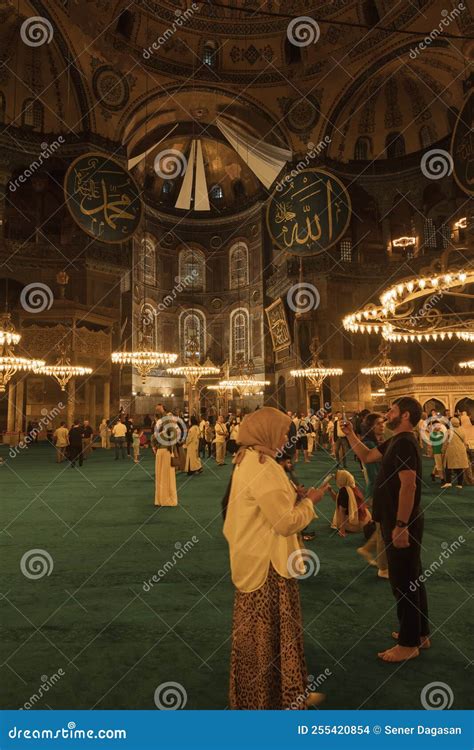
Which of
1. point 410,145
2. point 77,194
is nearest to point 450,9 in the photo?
point 410,145

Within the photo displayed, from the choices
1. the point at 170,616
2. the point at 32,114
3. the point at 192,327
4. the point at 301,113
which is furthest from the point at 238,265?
the point at 170,616

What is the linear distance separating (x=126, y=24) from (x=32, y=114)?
4.82 meters

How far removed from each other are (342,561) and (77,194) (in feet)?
33.1

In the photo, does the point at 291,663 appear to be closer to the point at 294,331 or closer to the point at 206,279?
the point at 294,331

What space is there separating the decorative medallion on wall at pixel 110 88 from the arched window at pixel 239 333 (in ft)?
41.1

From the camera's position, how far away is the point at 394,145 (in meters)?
21.2

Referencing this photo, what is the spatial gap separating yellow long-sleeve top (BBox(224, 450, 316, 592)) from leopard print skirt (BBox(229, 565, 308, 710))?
0.05 meters

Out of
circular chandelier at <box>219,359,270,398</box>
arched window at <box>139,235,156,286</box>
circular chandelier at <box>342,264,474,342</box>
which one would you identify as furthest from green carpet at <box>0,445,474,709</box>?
arched window at <box>139,235,156,286</box>

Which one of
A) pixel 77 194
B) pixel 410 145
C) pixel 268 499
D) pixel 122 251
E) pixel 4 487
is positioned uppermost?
pixel 410 145

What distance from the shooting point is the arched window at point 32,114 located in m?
18.5

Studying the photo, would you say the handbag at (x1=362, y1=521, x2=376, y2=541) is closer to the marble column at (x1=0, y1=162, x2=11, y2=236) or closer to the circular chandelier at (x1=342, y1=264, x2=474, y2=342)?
the circular chandelier at (x1=342, y1=264, x2=474, y2=342)

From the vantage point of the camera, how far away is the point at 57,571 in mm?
3811

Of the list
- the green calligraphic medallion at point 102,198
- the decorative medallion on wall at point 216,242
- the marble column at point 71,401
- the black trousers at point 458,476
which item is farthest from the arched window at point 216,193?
the black trousers at point 458,476

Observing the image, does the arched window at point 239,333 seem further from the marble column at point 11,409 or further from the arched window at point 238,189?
the marble column at point 11,409
